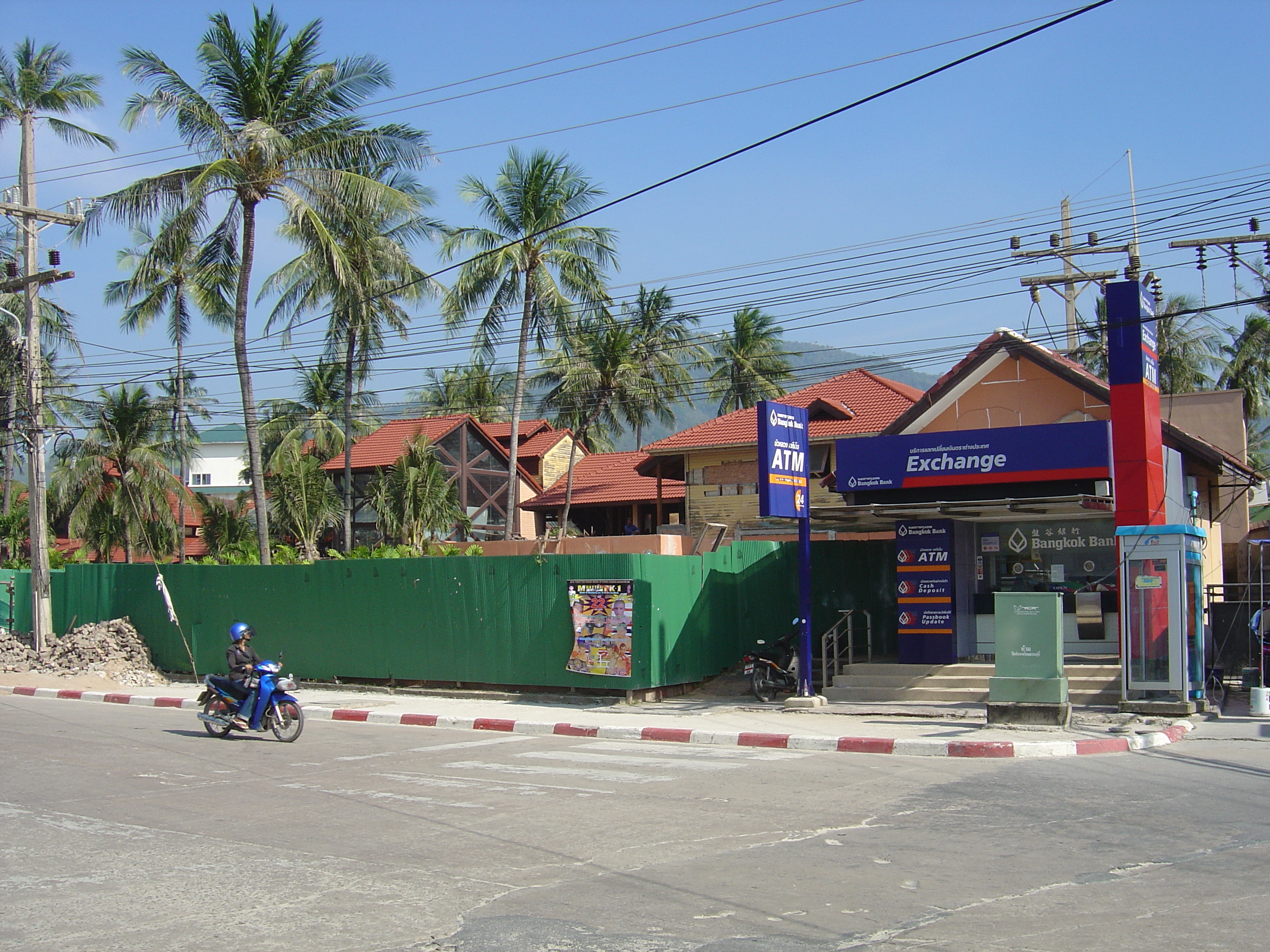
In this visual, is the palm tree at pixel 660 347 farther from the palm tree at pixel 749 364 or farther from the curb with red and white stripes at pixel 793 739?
the curb with red and white stripes at pixel 793 739

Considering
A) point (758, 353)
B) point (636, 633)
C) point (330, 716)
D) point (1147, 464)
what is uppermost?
point (758, 353)

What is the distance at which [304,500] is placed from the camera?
3606 cm

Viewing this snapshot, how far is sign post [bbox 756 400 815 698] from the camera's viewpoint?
16391 mm

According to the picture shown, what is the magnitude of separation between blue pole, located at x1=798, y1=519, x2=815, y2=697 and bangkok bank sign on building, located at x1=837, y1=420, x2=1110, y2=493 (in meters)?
1.90

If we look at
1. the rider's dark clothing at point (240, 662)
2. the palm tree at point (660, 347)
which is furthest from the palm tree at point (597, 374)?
the rider's dark clothing at point (240, 662)

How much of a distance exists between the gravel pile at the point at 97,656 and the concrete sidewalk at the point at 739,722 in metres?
2.57

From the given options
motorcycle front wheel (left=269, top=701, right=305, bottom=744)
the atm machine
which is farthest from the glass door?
motorcycle front wheel (left=269, top=701, right=305, bottom=744)

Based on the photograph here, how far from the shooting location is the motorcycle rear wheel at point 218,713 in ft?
47.4

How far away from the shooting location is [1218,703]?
16469 millimetres

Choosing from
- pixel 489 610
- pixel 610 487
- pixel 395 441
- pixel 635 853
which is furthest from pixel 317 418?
pixel 635 853

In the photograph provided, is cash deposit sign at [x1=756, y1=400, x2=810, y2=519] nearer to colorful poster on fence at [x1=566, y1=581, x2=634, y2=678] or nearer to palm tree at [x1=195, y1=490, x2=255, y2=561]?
colorful poster on fence at [x1=566, y1=581, x2=634, y2=678]

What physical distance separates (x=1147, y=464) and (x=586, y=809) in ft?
34.2

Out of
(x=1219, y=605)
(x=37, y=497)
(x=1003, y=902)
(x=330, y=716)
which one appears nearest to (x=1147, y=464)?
(x=1219, y=605)

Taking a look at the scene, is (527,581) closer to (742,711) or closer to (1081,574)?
(742,711)
